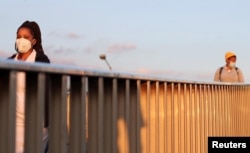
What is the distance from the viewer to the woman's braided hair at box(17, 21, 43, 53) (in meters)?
5.16

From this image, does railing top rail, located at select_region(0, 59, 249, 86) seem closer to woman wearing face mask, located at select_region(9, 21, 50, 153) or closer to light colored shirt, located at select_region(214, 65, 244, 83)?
woman wearing face mask, located at select_region(9, 21, 50, 153)

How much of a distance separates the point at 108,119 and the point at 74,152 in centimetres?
53

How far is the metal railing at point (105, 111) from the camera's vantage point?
275cm

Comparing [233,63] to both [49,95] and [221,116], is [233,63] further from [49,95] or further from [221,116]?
[49,95]

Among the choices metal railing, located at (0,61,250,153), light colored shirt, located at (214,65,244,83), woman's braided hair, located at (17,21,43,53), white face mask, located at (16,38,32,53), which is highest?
light colored shirt, located at (214,65,244,83)

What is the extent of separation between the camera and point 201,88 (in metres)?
6.47

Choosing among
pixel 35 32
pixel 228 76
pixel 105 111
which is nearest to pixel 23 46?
pixel 35 32

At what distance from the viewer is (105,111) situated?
12.0ft

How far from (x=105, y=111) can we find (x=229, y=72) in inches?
334

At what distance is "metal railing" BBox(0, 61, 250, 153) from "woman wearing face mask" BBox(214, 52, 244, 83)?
5.25 meters

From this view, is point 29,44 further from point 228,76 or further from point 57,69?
point 228,76

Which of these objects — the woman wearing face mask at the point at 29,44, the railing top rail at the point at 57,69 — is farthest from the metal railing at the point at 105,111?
the woman wearing face mask at the point at 29,44

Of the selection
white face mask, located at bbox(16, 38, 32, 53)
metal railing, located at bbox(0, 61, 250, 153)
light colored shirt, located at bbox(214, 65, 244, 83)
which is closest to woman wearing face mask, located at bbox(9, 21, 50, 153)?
Result: white face mask, located at bbox(16, 38, 32, 53)

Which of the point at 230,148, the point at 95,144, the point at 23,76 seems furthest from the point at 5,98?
the point at 230,148
